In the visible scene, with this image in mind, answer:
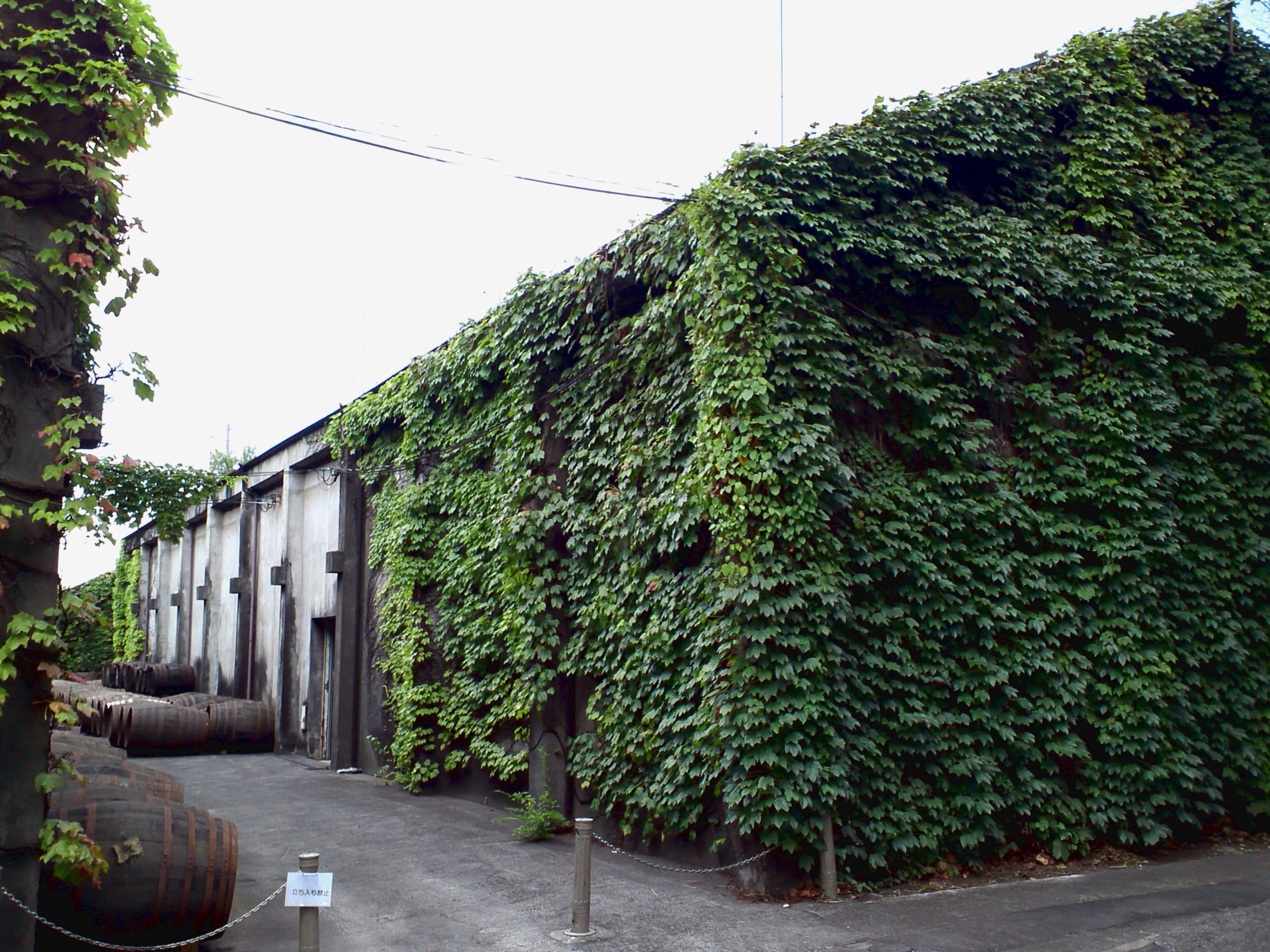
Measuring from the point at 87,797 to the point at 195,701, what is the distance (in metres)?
13.3

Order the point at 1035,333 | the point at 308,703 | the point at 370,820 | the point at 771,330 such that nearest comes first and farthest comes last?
the point at 771,330
the point at 1035,333
the point at 370,820
the point at 308,703

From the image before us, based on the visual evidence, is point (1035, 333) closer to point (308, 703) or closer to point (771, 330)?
point (771, 330)

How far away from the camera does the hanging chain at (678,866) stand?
729cm

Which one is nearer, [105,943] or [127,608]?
[105,943]

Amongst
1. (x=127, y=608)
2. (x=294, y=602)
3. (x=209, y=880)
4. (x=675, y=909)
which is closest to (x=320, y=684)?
(x=294, y=602)

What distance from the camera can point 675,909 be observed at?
6969mm

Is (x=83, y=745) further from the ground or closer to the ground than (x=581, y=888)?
further from the ground

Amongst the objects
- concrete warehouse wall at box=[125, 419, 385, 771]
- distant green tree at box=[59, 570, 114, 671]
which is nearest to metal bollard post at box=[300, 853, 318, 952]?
distant green tree at box=[59, 570, 114, 671]

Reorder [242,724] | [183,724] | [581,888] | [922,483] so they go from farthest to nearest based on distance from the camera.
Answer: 1. [242,724]
2. [183,724]
3. [922,483]
4. [581,888]

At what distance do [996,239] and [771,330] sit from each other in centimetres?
264

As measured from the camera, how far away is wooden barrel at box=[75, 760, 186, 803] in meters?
7.19

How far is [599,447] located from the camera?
991 centimetres

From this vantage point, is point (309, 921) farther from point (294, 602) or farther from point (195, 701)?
point (195, 701)

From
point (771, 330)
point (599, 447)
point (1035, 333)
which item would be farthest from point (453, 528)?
point (1035, 333)
